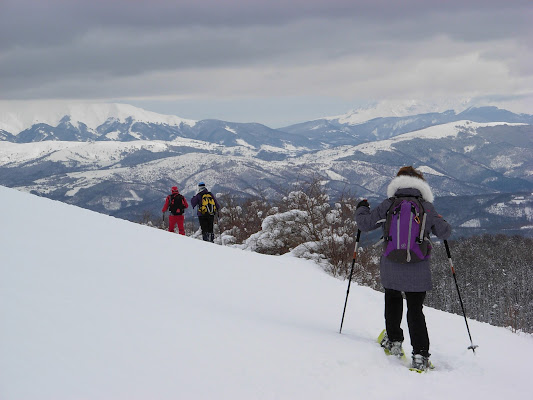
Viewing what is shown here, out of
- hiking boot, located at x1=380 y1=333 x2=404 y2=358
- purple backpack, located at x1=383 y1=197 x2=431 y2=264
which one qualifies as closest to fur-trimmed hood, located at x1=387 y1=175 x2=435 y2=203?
purple backpack, located at x1=383 y1=197 x2=431 y2=264

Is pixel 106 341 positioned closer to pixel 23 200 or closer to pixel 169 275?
pixel 169 275

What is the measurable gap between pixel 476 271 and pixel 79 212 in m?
97.1

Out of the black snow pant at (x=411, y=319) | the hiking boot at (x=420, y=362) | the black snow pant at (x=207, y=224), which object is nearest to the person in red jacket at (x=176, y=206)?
the black snow pant at (x=207, y=224)

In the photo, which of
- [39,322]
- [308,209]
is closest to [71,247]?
[39,322]

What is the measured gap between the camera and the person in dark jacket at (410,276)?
5.41 metres

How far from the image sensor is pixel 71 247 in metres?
7.06

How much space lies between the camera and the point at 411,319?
5.62 metres

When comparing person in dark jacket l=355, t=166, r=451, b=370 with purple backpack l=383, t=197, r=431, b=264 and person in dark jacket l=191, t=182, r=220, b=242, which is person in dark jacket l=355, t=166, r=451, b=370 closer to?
purple backpack l=383, t=197, r=431, b=264

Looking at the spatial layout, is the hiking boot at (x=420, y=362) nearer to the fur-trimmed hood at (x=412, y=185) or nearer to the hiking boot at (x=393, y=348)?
the hiking boot at (x=393, y=348)

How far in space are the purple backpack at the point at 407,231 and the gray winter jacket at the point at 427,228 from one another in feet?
0.31

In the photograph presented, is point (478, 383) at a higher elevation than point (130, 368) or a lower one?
lower

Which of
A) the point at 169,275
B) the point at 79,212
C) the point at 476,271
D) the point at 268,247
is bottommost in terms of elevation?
the point at 476,271

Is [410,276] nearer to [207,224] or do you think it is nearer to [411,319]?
[411,319]

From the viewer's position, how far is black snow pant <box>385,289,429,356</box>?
5.46 metres
